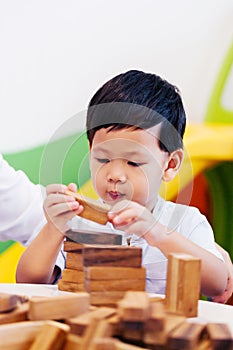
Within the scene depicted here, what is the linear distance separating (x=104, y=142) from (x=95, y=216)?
0.44 feet

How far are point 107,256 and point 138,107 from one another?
30 centimetres

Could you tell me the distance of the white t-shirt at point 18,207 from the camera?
1.23 m

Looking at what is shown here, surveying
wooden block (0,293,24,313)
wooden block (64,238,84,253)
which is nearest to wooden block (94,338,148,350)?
wooden block (0,293,24,313)

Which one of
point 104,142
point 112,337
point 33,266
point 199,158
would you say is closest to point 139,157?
point 104,142

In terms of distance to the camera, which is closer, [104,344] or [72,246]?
[104,344]

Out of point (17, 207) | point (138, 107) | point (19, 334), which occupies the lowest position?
point (17, 207)

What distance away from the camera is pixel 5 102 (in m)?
1.43

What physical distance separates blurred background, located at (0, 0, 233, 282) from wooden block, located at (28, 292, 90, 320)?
0.92 m

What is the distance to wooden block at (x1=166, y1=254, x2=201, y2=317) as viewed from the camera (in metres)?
0.52

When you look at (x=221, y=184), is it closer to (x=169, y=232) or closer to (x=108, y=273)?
(x=169, y=232)

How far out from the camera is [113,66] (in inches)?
60.5

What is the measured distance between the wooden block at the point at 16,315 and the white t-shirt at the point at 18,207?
74cm

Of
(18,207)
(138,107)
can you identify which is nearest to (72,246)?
(138,107)

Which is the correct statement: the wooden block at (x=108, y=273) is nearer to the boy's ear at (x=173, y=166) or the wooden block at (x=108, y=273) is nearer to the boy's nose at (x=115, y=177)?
the boy's nose at (x=115, y=177)
